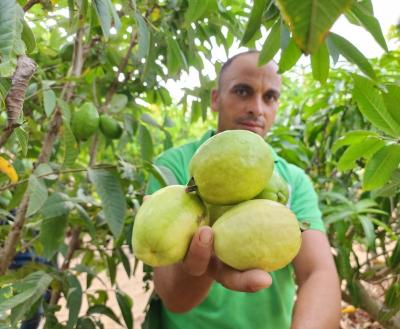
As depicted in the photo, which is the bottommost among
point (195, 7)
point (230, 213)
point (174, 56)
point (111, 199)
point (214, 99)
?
point (230, 213)

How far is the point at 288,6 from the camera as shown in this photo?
0.39m

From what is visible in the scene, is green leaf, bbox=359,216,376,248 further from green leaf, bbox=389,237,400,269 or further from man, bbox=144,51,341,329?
man, bbox=144,51,341,329

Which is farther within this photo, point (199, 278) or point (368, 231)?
point (368, 231)

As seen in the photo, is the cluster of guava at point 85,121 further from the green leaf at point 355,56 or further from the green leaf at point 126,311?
the green leaf at point 355,56

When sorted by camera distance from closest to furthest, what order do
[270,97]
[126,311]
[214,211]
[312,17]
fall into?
1. [312,17]
2. [214,211]
3. [126,311]
4. [270,97]

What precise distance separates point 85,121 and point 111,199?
19.6 inches

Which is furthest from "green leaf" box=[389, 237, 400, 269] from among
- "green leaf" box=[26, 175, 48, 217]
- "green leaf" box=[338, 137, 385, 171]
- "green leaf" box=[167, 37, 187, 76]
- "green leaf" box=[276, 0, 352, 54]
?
"green leaf" box=[276, 0, 352, 54]

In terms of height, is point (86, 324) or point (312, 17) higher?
point (312, 17)

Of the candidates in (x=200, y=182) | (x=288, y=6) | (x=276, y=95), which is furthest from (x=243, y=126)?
(x=288, y=6)

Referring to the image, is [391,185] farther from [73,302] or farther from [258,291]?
[73,302]

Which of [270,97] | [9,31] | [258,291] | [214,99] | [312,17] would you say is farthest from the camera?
[214,99]

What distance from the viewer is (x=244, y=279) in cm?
70

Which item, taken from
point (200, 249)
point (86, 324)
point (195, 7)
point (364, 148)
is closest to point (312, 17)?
point (200, 249)

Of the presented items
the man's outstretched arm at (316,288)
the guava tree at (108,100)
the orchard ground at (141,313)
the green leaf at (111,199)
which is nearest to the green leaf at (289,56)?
the guava tree at (108,100)
